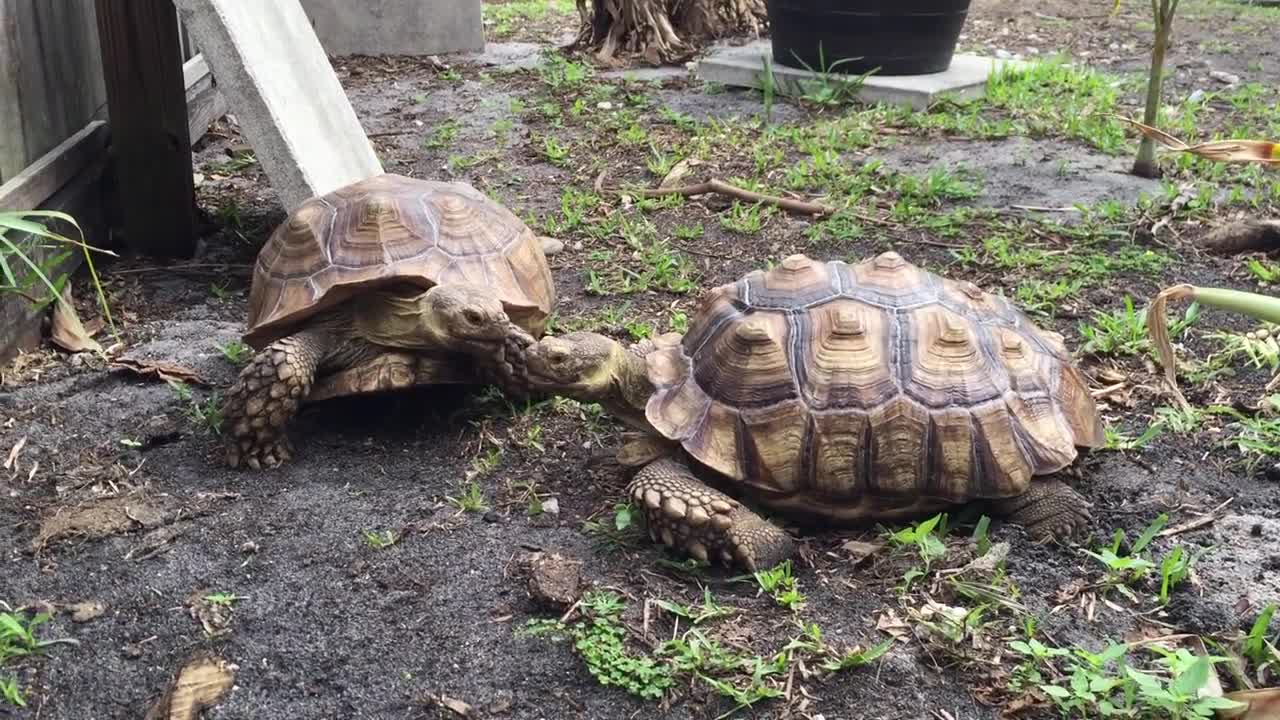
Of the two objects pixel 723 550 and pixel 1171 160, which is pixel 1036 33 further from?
Answer: pixel 723 550

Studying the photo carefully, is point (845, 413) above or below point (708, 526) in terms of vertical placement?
above

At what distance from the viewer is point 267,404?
2988mm

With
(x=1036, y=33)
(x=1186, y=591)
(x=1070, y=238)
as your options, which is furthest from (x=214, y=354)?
(x=1036, y=33)

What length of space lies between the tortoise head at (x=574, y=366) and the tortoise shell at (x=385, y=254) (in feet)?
1.69

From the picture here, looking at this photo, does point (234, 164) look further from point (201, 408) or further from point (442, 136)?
point (201, 408)

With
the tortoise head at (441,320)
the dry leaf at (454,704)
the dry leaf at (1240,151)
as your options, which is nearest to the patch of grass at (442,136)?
the tortoise head at (441,320)

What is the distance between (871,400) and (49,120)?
10.8 ft

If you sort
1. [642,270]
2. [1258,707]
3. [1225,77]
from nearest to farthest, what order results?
[1258,707]
[642,270]
[1225,77]

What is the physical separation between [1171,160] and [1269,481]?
3.22m

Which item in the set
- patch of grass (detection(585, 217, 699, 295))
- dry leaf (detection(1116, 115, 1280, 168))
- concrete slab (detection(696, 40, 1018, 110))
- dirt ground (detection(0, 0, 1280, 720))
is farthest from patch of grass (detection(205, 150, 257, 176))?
dry leaf (detection(1116, 115, 1280, 168))

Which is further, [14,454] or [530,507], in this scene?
[14,454]

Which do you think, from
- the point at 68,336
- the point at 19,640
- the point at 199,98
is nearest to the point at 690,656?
the point at 19,640

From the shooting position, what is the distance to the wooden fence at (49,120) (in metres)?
3.77

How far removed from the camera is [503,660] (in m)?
2.24
